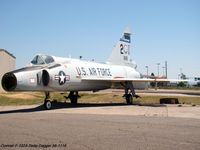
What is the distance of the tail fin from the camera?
1163 inches

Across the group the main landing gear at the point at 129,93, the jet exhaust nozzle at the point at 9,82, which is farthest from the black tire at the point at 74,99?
the jet exhaust nozzle at the point at 9,82

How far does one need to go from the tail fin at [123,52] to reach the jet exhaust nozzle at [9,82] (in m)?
12.8

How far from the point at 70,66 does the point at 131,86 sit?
6.37m

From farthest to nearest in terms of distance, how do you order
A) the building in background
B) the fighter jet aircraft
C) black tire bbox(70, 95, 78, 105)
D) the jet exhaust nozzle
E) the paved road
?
the building in background
black tire bbox(70, 95, 78, 105)
the fighter jet aircraft
the jet exhaust nozzle
the paved road

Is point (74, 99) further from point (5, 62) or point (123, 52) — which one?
point (5, 62)

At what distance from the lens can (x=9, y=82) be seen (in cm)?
1775

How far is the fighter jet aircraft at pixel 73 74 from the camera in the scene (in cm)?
1816

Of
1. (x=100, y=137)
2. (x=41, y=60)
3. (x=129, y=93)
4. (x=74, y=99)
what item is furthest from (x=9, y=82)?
(x=129, y=93)

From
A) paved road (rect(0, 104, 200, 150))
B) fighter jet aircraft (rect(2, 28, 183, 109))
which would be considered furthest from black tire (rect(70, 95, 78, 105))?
paved road (rect(0, 104, 200, 150))

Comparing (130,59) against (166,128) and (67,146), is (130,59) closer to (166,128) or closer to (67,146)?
(166,128)

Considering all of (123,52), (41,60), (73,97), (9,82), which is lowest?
(73,97)

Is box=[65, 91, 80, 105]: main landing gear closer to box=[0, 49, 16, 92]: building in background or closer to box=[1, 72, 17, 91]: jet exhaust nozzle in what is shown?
box=[1, 72, 17, 91]: jet exhaust nozzle

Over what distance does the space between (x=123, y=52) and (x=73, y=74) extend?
Answer: 9224mm

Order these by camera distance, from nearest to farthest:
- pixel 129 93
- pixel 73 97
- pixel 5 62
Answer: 1. pixel 73 97
2. pixel 129 93
3. pixel 5 62
